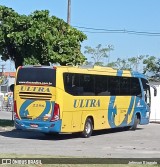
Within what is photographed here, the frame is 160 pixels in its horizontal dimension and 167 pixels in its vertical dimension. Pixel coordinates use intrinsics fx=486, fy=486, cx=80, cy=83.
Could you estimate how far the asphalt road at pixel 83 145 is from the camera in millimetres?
15034

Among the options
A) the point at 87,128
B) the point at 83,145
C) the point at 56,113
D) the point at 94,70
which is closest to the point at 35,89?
the point at 56,113

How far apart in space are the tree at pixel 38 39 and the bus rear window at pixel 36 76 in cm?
366

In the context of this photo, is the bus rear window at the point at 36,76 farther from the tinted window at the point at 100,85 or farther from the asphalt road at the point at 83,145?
the asphalt road at the point at 83,145

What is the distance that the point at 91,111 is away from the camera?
2164 cm

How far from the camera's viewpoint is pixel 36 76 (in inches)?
782

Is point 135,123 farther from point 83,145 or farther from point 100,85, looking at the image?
point 83,145

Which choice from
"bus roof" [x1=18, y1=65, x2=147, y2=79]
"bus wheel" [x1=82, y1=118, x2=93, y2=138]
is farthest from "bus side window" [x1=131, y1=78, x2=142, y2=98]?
"bus wheel" [x1=82, y1=118, x2=93, y2=138]

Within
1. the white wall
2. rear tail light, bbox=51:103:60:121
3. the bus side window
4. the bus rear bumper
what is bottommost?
the white wall

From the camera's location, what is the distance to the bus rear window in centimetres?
1950

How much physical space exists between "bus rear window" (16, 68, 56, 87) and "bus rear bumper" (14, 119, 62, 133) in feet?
5.15

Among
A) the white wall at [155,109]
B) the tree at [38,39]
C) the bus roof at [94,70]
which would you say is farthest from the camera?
the white wall at [155,109]

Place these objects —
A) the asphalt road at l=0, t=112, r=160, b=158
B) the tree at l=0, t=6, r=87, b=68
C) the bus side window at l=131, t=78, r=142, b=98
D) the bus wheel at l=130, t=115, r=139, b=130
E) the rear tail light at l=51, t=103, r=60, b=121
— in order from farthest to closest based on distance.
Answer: the bus wheel at l=130, t=115, r=139, b=130
the bus side window at l=131, t=78, r=142, b=98
the tree at l=0, t=6, r=87, b=68
the rear tail light at l=51, t=103, r=60, b=121
the asphalt road at l=0, t=112, r=160, b=158

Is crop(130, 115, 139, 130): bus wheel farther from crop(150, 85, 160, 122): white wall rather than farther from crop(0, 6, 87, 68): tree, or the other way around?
crop(150, 85, 160, 122): white wall

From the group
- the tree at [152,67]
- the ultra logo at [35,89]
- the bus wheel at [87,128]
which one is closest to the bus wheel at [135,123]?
the bus wheel at [87,128]
